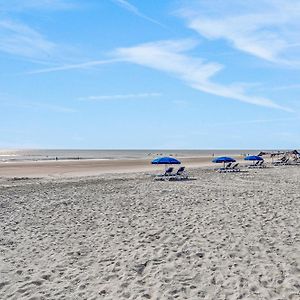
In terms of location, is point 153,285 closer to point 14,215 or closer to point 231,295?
point 231,295

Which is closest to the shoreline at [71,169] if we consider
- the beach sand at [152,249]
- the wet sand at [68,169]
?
the wet sand at [68,169]

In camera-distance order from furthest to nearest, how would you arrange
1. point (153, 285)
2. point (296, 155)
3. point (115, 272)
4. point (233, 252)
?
point (296, 155) < point (233, 252) < point (115, 272) < point (153, 285)

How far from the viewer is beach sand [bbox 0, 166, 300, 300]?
24.2 feet

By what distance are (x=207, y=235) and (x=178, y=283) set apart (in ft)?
10.3

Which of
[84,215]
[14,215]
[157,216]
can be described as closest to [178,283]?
[157,216]

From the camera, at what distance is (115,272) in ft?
26.8

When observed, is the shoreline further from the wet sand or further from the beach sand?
the beach sand

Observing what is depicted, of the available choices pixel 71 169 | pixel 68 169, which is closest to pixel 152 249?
pixel 71 169

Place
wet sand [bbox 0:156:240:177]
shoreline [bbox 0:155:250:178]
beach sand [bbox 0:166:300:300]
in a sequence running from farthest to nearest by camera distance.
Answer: wet sand [bbox 0:156:240:177], shoreline [bbox 0:155:250:178], beach sand [bbox 0:166:300:300]

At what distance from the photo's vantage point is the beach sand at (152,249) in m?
7.37

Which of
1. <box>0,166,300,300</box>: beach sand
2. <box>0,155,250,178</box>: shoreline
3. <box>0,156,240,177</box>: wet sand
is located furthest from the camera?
<box>0,156,240,177</box>: wet sand

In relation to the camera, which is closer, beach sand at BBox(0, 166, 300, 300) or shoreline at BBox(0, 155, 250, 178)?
beach sand at BBox(0, 166, 300, 300)

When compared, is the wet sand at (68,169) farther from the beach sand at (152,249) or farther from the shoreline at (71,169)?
the beach sand at (152,249)

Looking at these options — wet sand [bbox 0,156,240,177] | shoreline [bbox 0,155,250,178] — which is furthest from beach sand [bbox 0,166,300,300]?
wet sand [bbox 0,156,240,177]
